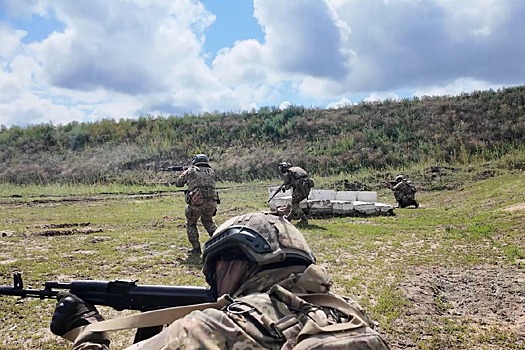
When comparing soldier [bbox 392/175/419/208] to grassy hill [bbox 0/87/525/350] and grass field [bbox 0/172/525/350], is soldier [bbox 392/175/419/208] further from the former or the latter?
grass field [bbox 0/172/525/350]

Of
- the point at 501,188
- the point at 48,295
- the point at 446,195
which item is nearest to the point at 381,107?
the point at 446,195

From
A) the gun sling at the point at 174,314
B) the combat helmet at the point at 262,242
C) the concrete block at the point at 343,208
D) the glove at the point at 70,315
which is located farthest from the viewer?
the concrete block at the point at 343,208

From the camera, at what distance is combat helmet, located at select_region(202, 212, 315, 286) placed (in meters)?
2.10

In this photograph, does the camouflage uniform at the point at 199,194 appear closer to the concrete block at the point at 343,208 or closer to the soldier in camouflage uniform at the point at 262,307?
the soldier in camouflage uniform at the point at 262,307

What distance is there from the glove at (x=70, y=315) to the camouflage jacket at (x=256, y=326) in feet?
3.08

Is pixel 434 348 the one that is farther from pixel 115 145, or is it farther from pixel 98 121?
pixel 98 121

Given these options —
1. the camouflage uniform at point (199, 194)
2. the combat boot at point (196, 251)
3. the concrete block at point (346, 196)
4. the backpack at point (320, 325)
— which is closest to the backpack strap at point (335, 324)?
the backpack at point (320, 325)

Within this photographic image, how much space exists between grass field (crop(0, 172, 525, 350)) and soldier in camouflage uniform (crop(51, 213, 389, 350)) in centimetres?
306

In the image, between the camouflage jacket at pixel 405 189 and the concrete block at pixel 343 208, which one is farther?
the camouflage jacket at pixel 405 189

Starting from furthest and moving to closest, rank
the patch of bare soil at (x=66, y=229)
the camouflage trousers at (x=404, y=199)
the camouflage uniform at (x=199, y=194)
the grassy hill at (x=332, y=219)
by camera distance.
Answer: the camouflage trousers at (x=404, y=199)
the patch of bare soil at (x=66, y=229)
the camouflage uniform at (x=199, y=194)
the grassy hill at (x=332, y=219)

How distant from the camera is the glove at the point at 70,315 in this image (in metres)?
2.51

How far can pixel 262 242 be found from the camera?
6.95 ft

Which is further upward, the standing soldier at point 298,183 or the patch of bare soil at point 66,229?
the standing soldier at point 298,183

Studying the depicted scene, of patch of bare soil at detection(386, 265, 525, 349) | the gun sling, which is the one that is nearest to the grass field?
patch of bare soil at detection(386, 265, 525, 349)
